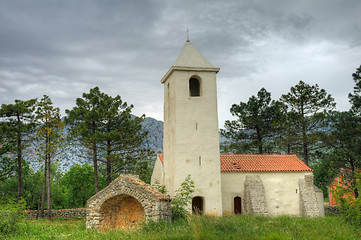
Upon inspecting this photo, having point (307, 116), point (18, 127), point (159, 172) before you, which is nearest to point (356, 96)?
point (307, 116)

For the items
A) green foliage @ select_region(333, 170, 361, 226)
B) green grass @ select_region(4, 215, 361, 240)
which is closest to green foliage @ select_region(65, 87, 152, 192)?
green grass @ select_region(4, 215, 361, 240)

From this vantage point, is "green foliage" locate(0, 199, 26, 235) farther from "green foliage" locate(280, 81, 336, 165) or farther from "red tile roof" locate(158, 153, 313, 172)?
"green foliage" locate(280, 81, 336, 165)

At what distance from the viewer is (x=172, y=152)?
23.5 m

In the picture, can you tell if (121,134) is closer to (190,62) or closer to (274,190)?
(190,62)

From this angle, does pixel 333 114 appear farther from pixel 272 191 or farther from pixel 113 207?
pixel 113 207

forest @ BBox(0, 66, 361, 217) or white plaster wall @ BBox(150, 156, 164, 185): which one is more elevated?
forest @ BBox(0, 66, 361, 217)

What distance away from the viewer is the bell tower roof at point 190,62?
23891 millimetres

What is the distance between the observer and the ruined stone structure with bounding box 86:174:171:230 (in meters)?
16.2

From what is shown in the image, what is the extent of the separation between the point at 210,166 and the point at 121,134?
9.75 m

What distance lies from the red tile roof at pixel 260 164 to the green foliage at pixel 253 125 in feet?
25.9

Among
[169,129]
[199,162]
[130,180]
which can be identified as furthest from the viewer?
[169,129]

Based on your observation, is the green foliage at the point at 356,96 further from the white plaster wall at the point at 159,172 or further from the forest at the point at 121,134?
the white plaster wall at the point at 159,172

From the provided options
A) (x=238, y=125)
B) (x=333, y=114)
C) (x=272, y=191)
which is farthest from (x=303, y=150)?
(x=272, y=191)

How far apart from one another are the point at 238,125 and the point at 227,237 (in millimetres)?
26035
